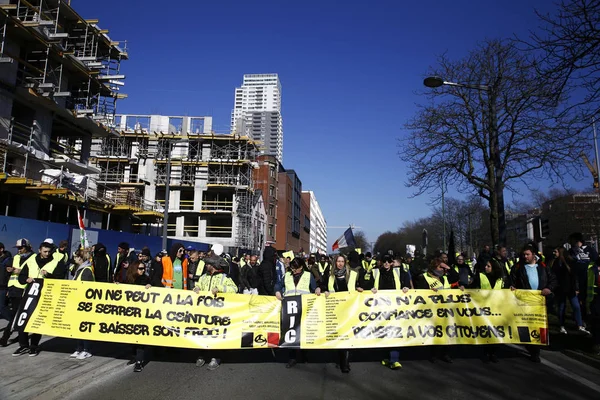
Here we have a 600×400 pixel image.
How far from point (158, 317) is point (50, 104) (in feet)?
91.5

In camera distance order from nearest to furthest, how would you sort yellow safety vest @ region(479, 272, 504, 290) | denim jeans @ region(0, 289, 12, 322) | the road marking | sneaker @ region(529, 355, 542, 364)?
the road marking, sneaker @ region(529, 355, 542, 364), yellow safety vest @ region(479, 272, 504, 290), denim jeans @ region(0, 289, 12, 322)

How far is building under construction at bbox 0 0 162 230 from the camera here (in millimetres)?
25859

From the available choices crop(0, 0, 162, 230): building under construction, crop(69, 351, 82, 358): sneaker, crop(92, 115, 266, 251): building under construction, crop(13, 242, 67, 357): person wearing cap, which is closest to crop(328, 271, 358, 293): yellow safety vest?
crop(69, 351, 82, 358): sneaker

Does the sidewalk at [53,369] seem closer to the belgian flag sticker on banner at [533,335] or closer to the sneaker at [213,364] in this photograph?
the sneaker at [213,364]

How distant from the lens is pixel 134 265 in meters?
7.81

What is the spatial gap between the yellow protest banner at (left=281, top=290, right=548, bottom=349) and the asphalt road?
45 centimetres

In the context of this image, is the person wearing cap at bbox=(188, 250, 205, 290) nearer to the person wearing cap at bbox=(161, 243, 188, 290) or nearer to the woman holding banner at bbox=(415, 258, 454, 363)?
the person wearing cap at bbox=(161, 243, 188, 290)

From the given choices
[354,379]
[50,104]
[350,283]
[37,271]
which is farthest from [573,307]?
[50,104]

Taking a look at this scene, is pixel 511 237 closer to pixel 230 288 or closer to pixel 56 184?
pixel 56 184

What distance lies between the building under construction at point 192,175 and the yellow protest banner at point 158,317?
44711 mm

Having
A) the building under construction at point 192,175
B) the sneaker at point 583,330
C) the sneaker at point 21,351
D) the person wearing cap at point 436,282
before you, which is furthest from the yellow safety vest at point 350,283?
the building under construction at point 192,175

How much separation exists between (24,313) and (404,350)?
6.99 metres

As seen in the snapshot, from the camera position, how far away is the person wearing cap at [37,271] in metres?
7.42

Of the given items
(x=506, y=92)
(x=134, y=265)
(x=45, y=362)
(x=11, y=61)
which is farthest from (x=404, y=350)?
(x=11, y=61)
